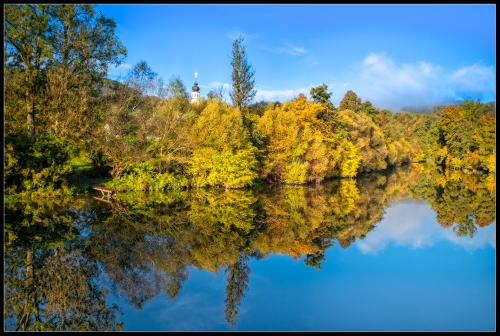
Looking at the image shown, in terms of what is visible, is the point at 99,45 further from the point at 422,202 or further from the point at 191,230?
the point at 422,202

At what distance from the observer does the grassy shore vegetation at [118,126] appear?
2139 cm

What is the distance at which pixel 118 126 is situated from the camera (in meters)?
26.1

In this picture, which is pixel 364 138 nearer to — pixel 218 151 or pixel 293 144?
pixel 293 144

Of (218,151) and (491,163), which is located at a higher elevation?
(218,151)

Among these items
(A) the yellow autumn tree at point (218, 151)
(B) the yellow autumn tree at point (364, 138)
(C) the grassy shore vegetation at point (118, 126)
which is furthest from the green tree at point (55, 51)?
(B) the yellow autumn tree at point (364, 138)

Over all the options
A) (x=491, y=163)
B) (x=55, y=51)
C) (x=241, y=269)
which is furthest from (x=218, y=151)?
(x=491, y=163)

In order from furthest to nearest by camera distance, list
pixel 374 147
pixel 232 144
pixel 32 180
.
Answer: pixel 374 147 < pixel 232 144 < pixel 32 180

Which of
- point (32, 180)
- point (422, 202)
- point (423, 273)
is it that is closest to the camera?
point (423, 273)

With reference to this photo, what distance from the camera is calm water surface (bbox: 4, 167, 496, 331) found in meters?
7.66

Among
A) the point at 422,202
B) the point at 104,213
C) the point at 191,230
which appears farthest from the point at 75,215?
the point at 422,202

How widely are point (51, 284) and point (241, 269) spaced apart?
4671 millimetres

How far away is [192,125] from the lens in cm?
3008

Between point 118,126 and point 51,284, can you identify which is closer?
point 51,284

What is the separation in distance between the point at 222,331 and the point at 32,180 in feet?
56.2
